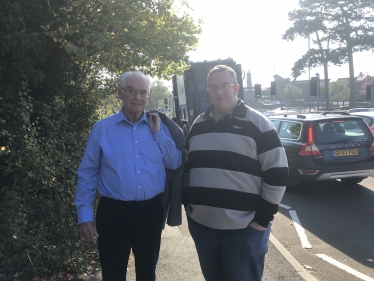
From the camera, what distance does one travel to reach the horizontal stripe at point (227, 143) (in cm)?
284

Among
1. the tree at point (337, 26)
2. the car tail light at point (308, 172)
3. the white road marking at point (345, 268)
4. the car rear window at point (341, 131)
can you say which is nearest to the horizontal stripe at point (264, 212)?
the white road marking at point (345, 268)

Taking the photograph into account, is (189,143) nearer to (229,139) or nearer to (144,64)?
(229,139)

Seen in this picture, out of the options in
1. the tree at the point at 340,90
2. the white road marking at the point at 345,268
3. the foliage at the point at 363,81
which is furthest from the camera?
the tree at the point at 340,90

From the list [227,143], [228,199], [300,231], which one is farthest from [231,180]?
[300,231]

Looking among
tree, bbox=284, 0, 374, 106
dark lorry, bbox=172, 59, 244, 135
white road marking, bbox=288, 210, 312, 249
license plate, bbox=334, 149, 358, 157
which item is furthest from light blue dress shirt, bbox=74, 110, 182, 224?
tree, bbox=284, 0, 374, 106

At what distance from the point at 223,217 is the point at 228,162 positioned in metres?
0.38

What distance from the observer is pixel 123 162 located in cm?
295

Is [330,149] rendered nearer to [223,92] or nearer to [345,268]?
[345,268]

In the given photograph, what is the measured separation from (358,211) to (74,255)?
16.9 feet

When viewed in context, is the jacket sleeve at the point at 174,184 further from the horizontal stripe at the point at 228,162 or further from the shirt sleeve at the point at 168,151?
the horizontal stripe at the point at 228,162

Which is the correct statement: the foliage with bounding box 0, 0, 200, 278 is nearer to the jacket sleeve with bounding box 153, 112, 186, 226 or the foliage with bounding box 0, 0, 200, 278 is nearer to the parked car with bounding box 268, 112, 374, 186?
the jacket sleeve with bounding box 153, 112, 186, 226

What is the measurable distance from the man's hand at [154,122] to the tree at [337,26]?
3055cm

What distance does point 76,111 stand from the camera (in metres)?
5.48

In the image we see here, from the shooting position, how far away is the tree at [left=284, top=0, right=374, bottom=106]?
30250 millimetres
